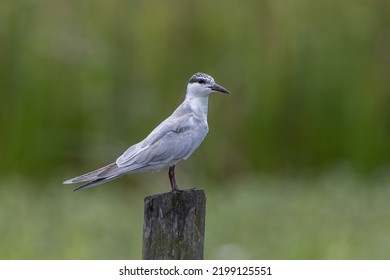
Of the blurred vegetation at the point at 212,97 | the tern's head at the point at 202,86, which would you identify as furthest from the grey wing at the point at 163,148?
the blurred vegetation at the point at 212,97

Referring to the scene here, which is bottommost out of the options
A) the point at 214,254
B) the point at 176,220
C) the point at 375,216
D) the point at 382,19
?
the point at 176,220

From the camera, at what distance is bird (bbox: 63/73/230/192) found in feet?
17.3

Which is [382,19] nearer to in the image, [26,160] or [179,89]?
[179,89]

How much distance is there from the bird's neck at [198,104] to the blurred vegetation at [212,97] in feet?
6.94

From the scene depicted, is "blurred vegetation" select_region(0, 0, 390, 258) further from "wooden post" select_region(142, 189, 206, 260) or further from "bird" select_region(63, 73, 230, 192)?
"wooden post" select_region(142, 189, 206, 260)

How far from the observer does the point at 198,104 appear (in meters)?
5.91

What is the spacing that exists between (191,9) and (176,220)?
13.2 feet

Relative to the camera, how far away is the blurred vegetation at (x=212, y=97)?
27.0 ft

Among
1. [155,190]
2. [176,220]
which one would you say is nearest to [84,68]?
[155,190]

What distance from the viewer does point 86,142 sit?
27.3 ft

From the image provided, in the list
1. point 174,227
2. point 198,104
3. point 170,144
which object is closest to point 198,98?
point 198,104

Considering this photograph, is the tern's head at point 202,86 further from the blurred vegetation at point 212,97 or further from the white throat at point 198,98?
the blurred vegetation at point 212,97

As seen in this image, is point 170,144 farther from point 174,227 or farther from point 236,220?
point 236,220

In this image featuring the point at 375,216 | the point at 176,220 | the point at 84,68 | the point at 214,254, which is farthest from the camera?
the point at 84,68
